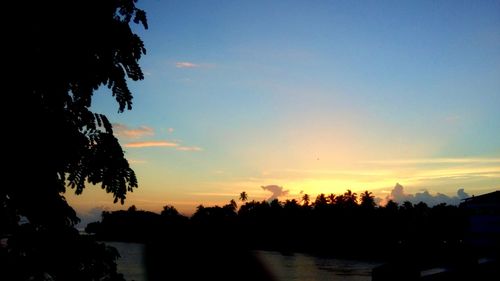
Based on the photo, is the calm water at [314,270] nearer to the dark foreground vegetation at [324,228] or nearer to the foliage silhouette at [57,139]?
the dark foreground vegetation at [324,228]

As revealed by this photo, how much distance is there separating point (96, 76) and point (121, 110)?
275mm

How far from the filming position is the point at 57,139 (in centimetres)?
222

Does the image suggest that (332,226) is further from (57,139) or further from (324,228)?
(57,139)

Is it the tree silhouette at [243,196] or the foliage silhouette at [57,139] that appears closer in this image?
the foliage silhouette at [57,139]

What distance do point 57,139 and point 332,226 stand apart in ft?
484

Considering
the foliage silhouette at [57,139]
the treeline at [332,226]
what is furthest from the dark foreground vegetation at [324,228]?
the foliage silhouette at [57,139]

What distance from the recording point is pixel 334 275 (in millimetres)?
89938

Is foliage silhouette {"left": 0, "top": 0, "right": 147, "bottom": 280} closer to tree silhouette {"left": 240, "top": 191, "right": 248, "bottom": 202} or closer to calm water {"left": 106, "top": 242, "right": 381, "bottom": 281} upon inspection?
calm water {"left": 106, "top": 242, "right": 381, "bottom": 281}

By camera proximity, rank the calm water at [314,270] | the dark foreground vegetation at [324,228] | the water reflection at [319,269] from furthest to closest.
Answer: the dark foreground vegetation at [324,228] → the water reflection at [319,269] → the calm water at [314,270]

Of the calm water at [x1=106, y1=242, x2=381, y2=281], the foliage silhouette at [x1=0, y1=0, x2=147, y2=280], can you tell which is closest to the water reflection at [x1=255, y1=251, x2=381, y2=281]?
the calm water at [x1=106, y1=242, x2=381, y2=281]

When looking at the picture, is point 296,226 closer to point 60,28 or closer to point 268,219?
point 268,219

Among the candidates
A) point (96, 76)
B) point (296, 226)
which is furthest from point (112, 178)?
point (296, 226)

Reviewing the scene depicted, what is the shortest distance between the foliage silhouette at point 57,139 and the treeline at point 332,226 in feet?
338

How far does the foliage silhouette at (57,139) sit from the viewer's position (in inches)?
83.5
